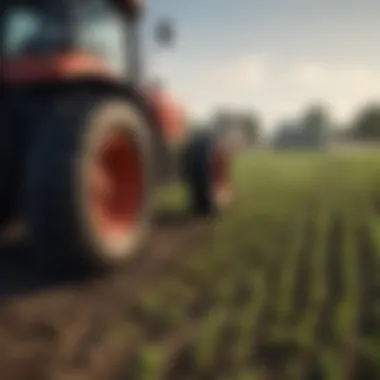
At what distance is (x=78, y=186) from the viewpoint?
10.9 ft

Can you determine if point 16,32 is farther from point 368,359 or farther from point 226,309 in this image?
point 368,359

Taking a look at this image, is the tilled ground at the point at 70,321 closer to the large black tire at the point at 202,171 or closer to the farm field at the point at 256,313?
the farm field at the point at 256,313

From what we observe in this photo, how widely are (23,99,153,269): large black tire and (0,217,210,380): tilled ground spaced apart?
15 centimetres

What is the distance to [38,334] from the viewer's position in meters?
2.78

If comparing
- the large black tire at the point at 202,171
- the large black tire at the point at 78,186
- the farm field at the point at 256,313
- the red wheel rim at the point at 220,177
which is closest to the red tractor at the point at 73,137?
the large black tire at the point at 78,186

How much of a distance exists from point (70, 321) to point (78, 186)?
0.66m

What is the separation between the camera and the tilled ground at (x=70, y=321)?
2443mm

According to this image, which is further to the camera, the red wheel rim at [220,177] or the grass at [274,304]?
the red wheel rim at [220,177]

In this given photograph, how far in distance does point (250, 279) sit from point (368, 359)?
1.08 meters

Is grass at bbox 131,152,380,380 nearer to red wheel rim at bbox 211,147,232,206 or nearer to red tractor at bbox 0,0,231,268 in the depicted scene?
red tractor at bbox 0,0,231,268

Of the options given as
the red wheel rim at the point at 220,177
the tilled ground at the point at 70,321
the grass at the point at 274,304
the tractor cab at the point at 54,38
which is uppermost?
the tractor cab at the point at 54,38

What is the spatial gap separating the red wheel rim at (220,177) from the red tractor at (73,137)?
3.52 ft

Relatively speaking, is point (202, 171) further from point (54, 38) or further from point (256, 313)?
point (256, 313)

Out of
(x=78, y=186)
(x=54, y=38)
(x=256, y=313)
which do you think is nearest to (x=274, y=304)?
(x=256, y=313)
